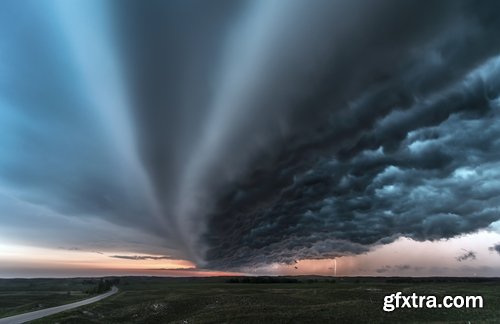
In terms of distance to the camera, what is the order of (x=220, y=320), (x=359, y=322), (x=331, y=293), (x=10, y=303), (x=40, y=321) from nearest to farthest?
(x=359, y=322) < (x=220, y=320) < (x=40, y=321) < (x=331, y=293) < (x=10, y=303)

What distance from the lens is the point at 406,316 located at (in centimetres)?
5444

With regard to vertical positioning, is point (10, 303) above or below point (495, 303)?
below

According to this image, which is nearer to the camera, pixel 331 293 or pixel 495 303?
pixel 495 303

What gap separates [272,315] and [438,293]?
36.7 meters

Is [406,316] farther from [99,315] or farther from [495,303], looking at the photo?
[99,315]

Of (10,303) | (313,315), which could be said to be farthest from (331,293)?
(10,303)

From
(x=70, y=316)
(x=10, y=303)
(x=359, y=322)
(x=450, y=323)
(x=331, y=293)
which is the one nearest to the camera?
(x=450, y=323)

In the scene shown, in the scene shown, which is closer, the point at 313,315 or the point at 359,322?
the point at 359,322

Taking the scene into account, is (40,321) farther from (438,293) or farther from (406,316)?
(438,293)

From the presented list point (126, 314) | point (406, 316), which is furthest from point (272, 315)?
point (126, 314)

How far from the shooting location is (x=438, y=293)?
7475cm

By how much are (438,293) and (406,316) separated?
25.4 metres

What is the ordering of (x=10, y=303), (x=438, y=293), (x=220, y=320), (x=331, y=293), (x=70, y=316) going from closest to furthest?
A: 1. (x=220, y=320)
2. (x=70, y=316)
3. (x=438, y=293)
4. (x=331, y=293)
5. (x=10, y=303)

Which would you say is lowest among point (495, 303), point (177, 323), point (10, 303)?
point (10, 303)
